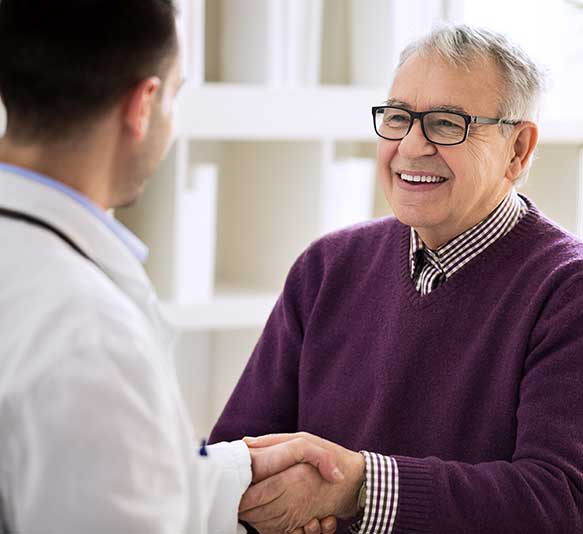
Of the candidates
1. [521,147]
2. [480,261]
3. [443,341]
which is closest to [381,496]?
[443,341]

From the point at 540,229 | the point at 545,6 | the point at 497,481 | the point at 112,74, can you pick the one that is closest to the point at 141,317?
the point at 112,74

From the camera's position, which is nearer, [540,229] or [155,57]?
[155,57]

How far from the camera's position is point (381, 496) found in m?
1.67

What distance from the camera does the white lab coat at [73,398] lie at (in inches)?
39.4

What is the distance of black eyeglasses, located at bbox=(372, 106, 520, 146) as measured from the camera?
1811mm

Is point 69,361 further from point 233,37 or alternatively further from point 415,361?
point 233,37

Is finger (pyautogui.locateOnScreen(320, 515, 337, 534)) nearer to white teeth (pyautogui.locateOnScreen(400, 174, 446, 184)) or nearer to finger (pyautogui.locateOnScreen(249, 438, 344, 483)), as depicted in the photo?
finger (pyautogui.locateOnScreen(249, 438, 344, 483))

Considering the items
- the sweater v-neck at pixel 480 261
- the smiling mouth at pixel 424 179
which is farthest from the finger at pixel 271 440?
the smiling mouth at pixel 424 179

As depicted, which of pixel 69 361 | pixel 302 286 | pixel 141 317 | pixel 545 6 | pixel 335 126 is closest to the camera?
pixel 69 361

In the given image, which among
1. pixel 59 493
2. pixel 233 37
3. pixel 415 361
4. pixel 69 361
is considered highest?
pixel 233 37

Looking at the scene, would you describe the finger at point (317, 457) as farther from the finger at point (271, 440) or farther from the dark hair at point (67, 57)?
the dark hair at point (67, 57)

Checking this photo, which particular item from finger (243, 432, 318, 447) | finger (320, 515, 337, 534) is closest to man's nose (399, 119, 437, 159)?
finger (243, 432, 318, 447)

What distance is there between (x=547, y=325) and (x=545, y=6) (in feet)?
5.11

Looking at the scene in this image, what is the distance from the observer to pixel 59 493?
101cm
